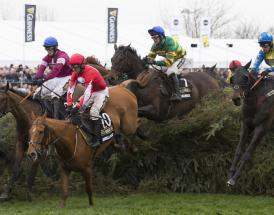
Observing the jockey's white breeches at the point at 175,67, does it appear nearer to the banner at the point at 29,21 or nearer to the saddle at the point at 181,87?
the saddle at the point at 181,87

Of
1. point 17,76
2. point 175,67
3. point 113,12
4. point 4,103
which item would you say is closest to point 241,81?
point 175,67

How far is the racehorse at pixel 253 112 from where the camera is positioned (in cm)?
898

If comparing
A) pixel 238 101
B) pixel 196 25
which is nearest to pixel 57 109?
pixel 238 101

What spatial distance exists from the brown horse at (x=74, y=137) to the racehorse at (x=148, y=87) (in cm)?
92

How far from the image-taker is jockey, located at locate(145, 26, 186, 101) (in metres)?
10.9

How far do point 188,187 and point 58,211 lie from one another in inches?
126

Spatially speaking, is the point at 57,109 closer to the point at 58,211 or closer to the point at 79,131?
the point at 79,131

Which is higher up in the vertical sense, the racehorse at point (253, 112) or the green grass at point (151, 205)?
the racehorse at point (253, 112)

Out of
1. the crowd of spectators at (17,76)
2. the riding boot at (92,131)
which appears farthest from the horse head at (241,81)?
the crowd of spectators at (17,76)

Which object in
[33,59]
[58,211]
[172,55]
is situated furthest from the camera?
[33,59]

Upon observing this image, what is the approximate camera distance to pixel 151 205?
880cm

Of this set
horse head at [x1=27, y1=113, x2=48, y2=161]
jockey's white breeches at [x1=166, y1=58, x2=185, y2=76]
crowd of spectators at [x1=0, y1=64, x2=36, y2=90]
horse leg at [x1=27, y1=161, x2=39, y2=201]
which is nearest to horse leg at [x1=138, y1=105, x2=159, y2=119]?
jockey's white breeches at [x1=166, y1=58, x2=185, y2=76]

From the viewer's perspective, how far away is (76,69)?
834cm

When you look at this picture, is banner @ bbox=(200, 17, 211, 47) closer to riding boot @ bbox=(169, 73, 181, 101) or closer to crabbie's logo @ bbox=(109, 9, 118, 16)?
crabbie's logo @ bbox=(109, 9, 118, 16)
